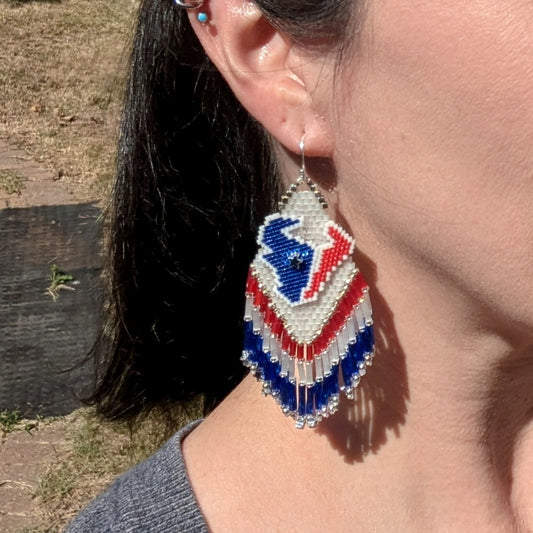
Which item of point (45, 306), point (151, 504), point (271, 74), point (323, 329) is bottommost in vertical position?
point (45, 306)

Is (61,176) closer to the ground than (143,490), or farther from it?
closer to the ground

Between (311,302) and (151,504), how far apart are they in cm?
37

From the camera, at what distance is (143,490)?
43.1 inches

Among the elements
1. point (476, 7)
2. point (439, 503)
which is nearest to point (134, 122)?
point (476, 7)

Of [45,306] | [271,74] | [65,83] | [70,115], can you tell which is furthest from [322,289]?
[65,83]

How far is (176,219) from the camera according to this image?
119 centimetres

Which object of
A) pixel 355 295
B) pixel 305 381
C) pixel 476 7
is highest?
pixel 476 7

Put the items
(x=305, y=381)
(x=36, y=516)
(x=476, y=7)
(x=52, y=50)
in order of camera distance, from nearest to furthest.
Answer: (x=476, y=7) → (x=305, y=381) → (x=36, y=516) → (x=52, y=50)

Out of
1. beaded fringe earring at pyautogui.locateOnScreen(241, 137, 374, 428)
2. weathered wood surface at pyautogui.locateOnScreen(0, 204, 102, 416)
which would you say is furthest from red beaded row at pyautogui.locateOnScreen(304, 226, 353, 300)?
weathered wood surface at pyautogui.locateOnScreen(0, 204, 102, 416)

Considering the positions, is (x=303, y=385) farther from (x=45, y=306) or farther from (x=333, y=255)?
(x=45, y=306)

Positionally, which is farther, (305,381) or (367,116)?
(305,381)

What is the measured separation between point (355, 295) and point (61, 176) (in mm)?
3135

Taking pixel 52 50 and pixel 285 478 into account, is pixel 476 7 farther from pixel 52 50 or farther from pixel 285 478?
pixel 52 50

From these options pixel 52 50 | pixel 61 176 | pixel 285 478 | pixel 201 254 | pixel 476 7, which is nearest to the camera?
pixel 476 7
